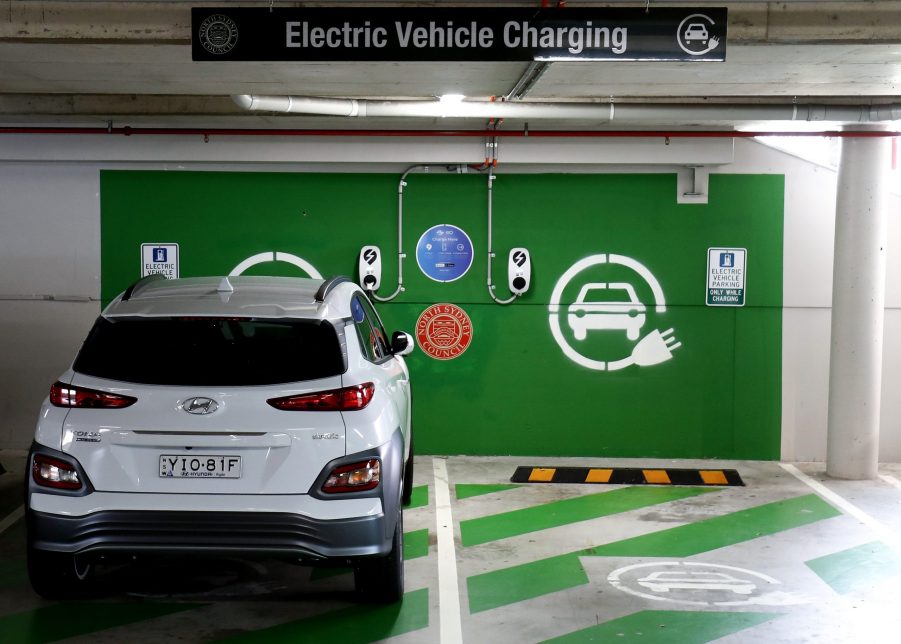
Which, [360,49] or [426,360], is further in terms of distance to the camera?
[426,360]

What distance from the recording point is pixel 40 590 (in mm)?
5465

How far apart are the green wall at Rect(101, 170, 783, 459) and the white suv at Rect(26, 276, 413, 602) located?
4.65 m

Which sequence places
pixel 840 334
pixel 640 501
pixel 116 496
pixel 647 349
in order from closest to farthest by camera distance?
1. pixel 116 496
2. pixel 640 501
3. pixel 840 334
4. pixel 647 349

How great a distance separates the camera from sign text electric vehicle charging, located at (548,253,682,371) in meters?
9.65

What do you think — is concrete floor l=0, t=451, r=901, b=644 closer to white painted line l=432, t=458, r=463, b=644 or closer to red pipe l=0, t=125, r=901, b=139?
white painted line l=432, t=458, r=463, b=644

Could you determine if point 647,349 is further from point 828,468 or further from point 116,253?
point 116,253

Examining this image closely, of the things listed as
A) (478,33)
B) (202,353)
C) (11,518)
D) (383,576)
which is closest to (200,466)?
(202,353)

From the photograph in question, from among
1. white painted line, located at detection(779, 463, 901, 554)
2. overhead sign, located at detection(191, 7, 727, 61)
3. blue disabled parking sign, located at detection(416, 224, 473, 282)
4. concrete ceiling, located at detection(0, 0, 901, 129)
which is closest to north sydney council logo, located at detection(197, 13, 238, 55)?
overhead sign, located at detection(191, 7, 727, 61)

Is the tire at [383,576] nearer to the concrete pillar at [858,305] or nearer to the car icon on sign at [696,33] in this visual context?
the car icon on sign at [696,33]

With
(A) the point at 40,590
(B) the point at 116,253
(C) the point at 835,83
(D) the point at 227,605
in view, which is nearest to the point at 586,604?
(D) the point at 227,605

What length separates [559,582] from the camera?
6047mm

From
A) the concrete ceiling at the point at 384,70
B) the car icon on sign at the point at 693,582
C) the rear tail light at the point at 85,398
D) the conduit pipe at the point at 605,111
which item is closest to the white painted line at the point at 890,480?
the conduit pipe at the point at 605,111

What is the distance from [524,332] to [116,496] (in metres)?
5.40

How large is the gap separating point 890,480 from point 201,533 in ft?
20.9
